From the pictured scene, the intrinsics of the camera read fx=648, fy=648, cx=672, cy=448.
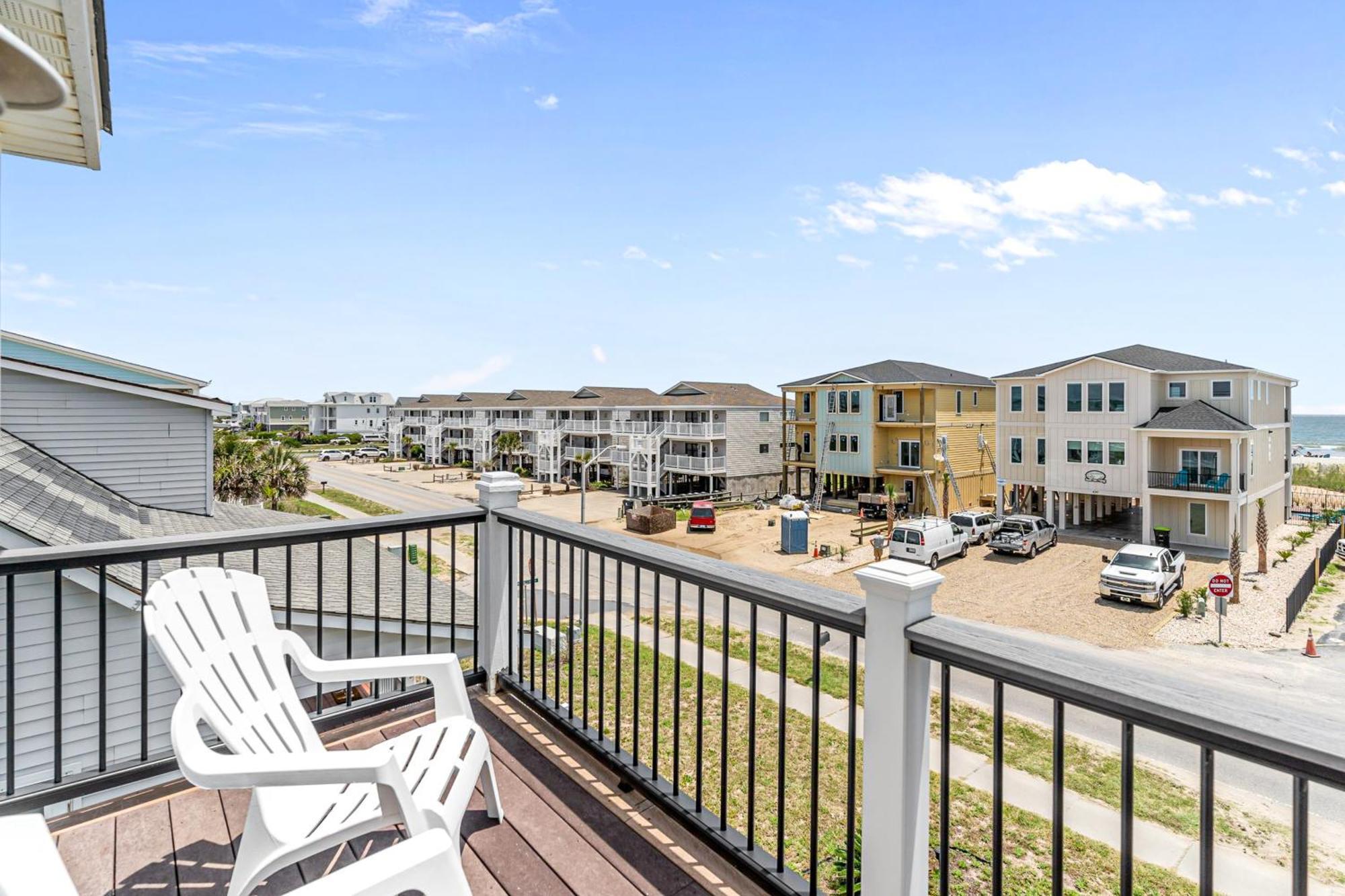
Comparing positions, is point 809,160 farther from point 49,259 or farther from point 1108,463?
point 49,259

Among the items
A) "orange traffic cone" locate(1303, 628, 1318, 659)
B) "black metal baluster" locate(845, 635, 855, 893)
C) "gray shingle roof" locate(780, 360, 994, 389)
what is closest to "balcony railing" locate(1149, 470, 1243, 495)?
"orange traffic cone" locate(1303, 628, 1318, 659)

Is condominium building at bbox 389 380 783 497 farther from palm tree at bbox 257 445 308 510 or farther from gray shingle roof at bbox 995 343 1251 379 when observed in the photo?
palm tree at bbox 257 445 308 510

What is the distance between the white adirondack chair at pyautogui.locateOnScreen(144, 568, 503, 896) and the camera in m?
1.57

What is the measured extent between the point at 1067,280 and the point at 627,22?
122 feet

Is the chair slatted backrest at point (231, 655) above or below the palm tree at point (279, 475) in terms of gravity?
above

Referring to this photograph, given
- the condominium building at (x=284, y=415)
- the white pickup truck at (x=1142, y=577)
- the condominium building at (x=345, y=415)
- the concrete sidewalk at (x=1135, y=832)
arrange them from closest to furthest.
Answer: the concrete sidewalk at (x=1135, y=832)
the white pickup truck at (x=1142, y=577)
the condominium building at (x=284, y=415)
the condominium building at (x=345, y=415)

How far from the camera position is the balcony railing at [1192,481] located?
17703 mm

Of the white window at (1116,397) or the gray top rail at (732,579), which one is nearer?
the gray top rail at (732,579)

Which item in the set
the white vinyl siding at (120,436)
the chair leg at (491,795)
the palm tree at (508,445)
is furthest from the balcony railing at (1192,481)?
the palm tree at (508,445)

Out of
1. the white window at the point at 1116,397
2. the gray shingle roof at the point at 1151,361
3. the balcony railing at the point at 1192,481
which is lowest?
the balcony railing at the point at 1192,481

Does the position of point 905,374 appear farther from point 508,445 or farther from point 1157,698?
point 1157,698

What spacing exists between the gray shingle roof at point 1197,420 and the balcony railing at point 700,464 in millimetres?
16581

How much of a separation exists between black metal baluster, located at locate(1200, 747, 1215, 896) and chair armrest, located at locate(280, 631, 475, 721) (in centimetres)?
201

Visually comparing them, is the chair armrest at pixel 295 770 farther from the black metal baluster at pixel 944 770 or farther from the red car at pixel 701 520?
the red car at pixel 701 520
